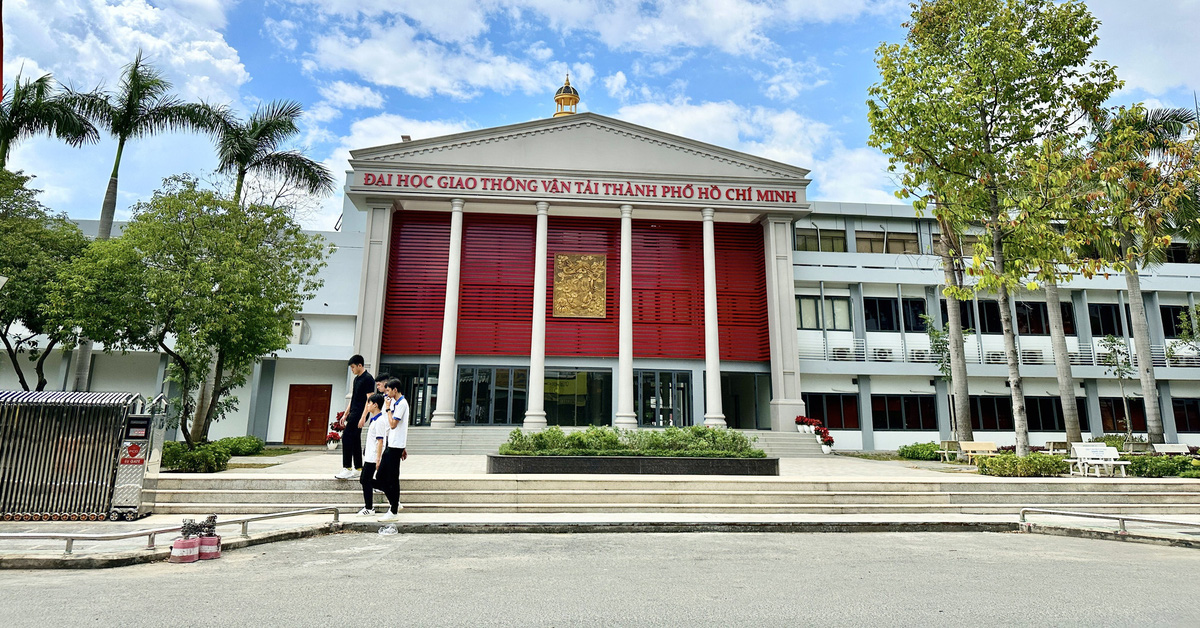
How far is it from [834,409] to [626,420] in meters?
10.1

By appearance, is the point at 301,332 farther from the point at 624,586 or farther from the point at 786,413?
the point at 624,586

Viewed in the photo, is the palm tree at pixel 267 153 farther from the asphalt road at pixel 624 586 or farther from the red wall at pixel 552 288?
the asphalt road at pixel 624 586

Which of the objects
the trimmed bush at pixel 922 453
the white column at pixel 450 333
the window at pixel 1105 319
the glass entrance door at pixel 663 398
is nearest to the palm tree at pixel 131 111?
the white column at pixel 450 333

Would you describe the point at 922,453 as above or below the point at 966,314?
below

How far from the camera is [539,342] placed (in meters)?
23.6

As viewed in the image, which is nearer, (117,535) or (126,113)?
(117,535)

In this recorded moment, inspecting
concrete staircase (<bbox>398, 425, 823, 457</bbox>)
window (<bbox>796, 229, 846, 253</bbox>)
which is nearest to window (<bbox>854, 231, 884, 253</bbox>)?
window (<bbox>796, 229, 846, 253</bbox>)

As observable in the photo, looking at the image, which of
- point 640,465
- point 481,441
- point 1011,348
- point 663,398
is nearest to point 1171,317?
point 1011,348

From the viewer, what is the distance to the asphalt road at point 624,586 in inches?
183

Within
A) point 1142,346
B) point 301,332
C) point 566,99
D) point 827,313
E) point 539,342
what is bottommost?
point 1142,346

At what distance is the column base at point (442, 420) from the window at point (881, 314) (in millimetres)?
18130

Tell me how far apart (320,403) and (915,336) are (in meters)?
25.8

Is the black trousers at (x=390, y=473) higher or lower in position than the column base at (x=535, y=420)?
lower

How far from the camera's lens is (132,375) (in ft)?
89.7
